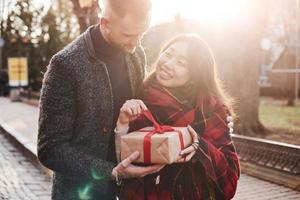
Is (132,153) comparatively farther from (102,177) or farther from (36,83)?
(36,83)

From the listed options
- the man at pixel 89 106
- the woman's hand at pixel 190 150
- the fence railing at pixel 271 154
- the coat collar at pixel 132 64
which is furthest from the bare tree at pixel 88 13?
the woman's hand at pixel 190 150

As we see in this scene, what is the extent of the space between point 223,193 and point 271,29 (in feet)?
126

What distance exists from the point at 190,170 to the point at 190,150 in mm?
180

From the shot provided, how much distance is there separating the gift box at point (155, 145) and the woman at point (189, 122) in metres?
0.10

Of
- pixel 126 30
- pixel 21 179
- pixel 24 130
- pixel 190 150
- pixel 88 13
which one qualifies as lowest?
pixel 24 130

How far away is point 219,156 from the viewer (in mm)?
2393

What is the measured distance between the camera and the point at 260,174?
807cm

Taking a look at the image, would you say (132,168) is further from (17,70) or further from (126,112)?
(17,70)

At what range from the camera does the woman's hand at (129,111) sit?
2262 millimetres

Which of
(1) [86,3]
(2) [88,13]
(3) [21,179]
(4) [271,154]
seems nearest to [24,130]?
(3) [21,179]

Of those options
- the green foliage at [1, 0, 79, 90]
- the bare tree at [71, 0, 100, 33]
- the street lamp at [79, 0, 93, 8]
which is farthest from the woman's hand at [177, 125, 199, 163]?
the green foliage at [1, 0, 79, 90]

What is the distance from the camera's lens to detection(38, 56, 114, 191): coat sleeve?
7.00ft

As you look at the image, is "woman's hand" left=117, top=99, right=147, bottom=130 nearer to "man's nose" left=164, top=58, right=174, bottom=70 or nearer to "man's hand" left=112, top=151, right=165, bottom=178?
Result: "man's hand" left=112, top=151, right=165, bottom=178

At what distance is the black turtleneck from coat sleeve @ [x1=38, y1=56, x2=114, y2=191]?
206 millimetres
